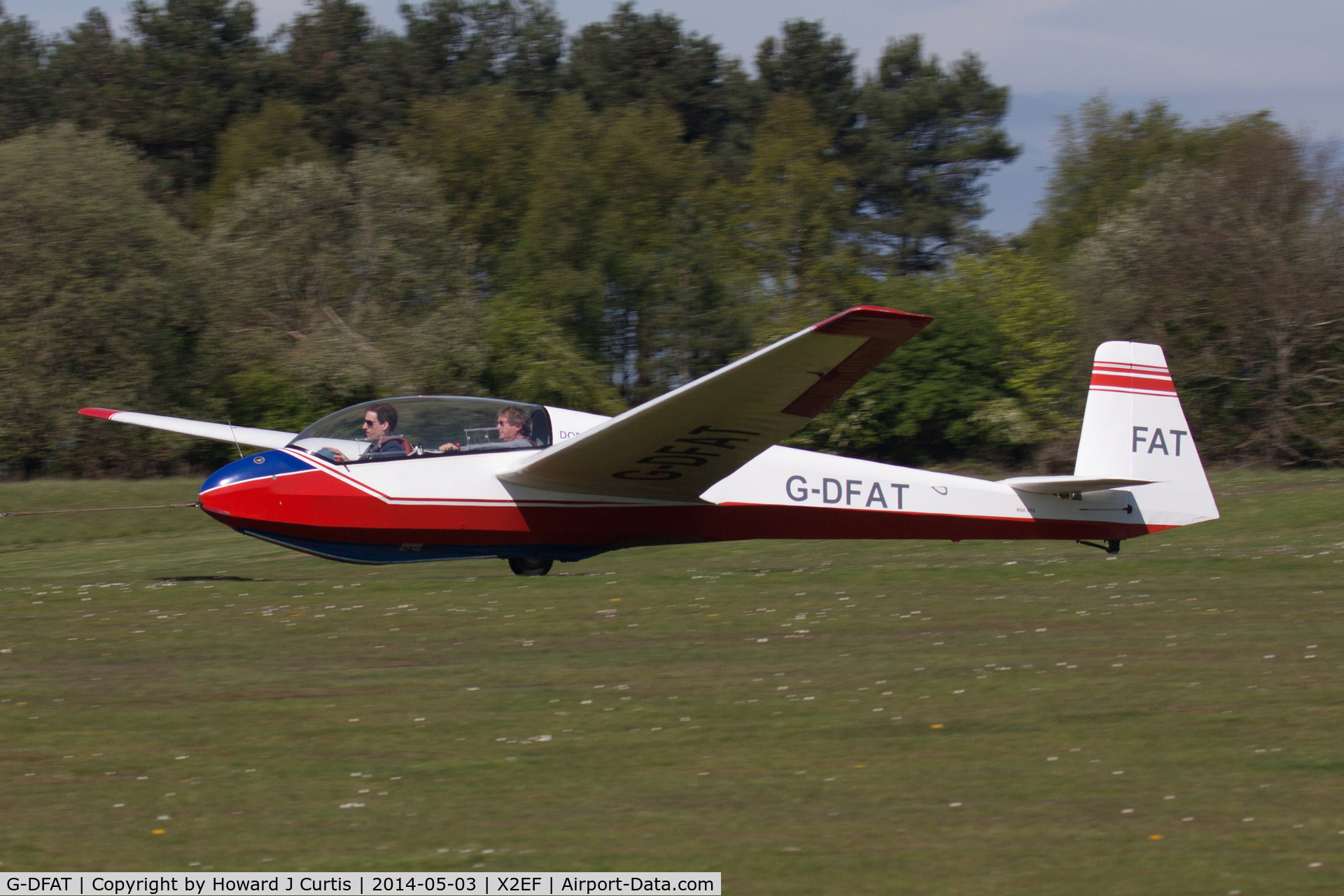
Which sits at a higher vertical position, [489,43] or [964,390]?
[489,43]

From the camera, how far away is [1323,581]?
38.1 feet

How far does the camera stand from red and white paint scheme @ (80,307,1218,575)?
11641mm

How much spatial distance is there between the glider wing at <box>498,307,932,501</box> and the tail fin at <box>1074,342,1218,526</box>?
4.12m

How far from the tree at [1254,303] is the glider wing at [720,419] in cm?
2690

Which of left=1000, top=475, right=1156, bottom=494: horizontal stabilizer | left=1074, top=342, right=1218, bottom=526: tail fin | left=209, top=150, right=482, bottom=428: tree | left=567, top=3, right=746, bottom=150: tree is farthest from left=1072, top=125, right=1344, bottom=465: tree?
left=567, top=3, right=746, bottom=150: tree

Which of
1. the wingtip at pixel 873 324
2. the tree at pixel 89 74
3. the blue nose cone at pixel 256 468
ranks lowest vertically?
the blue nose cone at pixel 256 468

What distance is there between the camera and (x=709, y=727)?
673 cm

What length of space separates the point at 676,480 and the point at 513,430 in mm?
1684

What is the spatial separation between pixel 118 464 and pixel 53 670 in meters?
30.2

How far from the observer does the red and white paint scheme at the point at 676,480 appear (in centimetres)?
1164

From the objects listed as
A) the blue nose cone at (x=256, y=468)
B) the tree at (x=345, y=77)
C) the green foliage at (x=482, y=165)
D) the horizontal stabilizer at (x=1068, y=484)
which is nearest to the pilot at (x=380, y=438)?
the blue nose cone at (x=256, y=468)

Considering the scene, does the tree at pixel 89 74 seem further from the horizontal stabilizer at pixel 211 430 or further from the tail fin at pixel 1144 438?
the tail fin at pixel 1144 438

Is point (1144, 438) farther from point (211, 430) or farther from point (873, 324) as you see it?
point (211, 430)

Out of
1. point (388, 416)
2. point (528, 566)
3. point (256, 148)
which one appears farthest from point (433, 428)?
point (256, 148)
